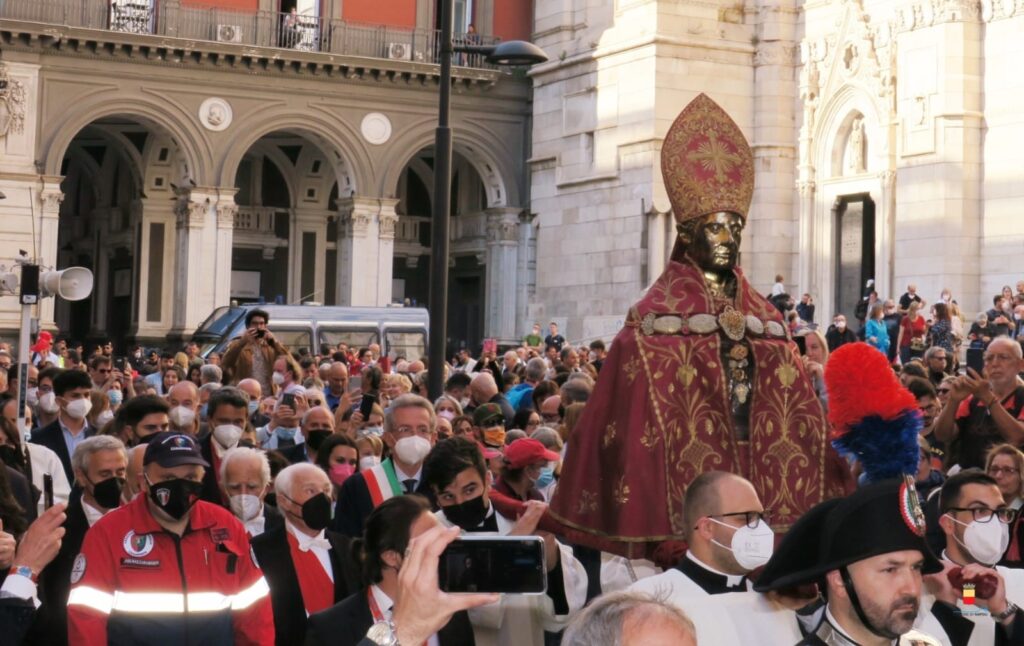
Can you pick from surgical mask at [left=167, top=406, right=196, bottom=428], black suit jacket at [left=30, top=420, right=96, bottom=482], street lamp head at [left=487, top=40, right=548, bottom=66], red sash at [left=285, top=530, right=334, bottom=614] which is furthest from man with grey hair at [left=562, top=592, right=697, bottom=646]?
street lamp head at [left=487, top=40, right=548, bottom=66]

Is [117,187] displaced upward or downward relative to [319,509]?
upward

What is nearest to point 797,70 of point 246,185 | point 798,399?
point 246,185

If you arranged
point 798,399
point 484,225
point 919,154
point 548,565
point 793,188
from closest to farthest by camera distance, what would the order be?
point 548,565 < point 798,399 < point 919,154 < point 793,188 < point 484,225

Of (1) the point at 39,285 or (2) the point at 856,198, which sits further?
(2) the point at 856,198

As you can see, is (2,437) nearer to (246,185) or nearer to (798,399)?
(798,399)

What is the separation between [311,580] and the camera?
245 inches

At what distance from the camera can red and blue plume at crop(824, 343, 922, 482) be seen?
5.32 metres

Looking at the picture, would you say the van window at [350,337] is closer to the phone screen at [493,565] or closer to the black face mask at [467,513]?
the black face mask at [467,513]

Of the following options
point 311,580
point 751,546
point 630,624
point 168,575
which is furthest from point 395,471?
point 630,624

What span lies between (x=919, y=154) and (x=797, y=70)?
4.75m

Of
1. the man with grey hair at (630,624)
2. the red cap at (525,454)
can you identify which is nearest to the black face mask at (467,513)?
the red cap at (525,454)

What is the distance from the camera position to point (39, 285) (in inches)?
454

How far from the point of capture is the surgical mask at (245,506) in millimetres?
6875

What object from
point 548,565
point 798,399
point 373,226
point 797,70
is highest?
point 797,70
